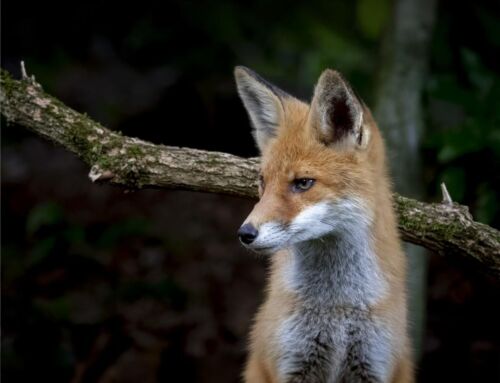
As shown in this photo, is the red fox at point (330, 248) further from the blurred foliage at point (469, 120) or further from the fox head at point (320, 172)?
the blurred foliage at point (469, 120)

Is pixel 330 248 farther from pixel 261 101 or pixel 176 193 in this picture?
pixel 176 193

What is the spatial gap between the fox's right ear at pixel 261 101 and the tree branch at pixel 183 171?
21 centimetres

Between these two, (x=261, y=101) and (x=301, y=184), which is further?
(x=261, y=101)

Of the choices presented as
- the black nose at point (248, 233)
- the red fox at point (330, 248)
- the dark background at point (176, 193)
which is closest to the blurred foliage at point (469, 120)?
the dark background at point (176, 193)

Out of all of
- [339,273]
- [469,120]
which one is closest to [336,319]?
[339,273]

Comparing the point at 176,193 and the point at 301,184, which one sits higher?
the point at 176,193

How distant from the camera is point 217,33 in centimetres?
891

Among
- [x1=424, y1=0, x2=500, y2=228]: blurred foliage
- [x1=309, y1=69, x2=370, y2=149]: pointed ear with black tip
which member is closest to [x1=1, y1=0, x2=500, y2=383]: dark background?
[x1=424, y1=0, x2=500, y2=228]: blurred foliage

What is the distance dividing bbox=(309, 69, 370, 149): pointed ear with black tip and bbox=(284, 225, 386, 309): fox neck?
53 cm

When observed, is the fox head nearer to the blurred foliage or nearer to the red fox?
the red fox

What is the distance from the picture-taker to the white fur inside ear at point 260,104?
5.25 metres

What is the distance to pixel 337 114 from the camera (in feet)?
16.3

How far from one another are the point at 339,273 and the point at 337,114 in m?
0.90

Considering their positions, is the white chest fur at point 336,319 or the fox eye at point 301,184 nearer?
the fox eye at point 301,184
